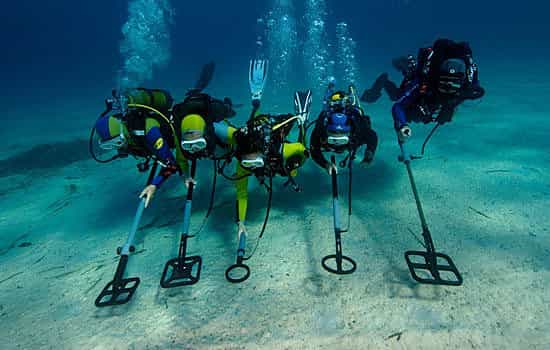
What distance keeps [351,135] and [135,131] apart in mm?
3459

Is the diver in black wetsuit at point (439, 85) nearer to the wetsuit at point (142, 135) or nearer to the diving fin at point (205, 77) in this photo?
the wetsuit at point (142, 135)

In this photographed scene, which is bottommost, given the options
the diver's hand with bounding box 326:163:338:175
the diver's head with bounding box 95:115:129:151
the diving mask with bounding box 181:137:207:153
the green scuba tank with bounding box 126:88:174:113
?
the diver's hand with bounding box 326:163:338:175

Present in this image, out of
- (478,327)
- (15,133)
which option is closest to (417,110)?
(478,327)

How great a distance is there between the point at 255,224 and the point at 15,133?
19704 mm

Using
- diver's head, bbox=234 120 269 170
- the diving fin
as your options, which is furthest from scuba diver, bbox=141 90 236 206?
the diving fin

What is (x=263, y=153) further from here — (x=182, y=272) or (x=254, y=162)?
(x=182, y=272)

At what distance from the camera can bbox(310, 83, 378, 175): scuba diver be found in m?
4.27

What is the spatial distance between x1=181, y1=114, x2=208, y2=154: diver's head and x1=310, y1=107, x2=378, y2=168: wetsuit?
5.94 feet

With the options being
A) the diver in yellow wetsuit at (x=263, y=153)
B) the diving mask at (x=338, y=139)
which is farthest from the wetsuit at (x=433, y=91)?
the diver in yellow wetsuit at (x=263, y=153)

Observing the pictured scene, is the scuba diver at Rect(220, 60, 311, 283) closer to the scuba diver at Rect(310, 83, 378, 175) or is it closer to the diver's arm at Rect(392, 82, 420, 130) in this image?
the scuba diver at Rect(310, 83, 378, 175)

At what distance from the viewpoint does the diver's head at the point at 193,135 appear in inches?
160

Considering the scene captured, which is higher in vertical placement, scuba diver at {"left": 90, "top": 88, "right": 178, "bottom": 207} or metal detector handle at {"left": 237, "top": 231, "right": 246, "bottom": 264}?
scuba diver at {"left": 90, "top": 88, "right": 178, "bottom": 207}

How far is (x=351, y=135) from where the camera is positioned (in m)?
4.42

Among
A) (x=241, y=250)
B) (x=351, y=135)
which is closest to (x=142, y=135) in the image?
(x=241, y=250)
